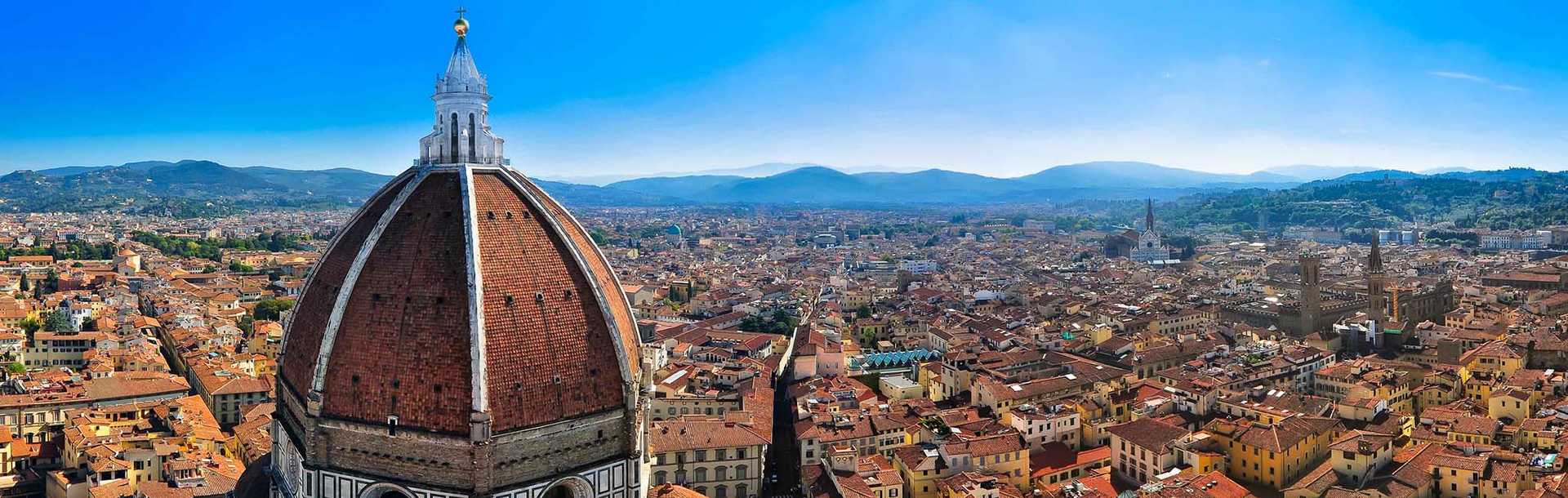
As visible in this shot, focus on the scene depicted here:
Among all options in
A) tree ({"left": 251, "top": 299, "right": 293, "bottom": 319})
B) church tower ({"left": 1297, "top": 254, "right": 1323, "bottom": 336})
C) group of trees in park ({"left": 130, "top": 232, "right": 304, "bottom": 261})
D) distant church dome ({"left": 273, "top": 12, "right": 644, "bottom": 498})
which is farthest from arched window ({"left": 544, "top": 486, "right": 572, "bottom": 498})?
group of trees in park ({"left": 130, "top": 232, "right": 304, "bottom": 261})

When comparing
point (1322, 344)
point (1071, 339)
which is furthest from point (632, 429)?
point (1322, 344)

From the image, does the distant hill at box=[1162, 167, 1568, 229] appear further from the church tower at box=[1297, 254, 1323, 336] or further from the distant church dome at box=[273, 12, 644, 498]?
the distant church dome at box=[273, 12, 644, 498]

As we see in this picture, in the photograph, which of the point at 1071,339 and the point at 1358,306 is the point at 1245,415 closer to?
the point at 1071,339

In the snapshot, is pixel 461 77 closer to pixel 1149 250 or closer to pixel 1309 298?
pixel 1309 298

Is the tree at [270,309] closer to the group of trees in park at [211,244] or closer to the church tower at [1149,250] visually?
the group of trees in park at [211,244]

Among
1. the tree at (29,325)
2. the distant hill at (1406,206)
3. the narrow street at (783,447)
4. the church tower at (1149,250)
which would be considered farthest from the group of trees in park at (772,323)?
the distant hill at (1406,206)

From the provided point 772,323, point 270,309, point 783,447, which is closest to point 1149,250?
point 772,323
